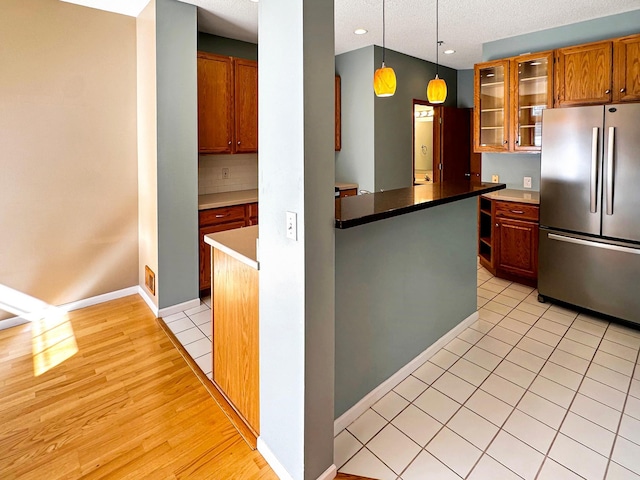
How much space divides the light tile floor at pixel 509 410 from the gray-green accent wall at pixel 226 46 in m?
2.83

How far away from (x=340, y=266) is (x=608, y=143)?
257 cm

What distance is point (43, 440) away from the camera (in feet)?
6.31

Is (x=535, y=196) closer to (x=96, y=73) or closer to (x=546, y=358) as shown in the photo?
(x=546, y=358)

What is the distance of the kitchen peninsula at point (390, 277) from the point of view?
192 cm

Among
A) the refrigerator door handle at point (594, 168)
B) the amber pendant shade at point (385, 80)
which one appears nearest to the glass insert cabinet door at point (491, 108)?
the refrigerator door handle at point (594, 168)

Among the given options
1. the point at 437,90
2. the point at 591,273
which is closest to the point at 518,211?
the point at 591,273

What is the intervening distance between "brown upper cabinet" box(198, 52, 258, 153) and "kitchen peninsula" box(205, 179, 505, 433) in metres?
1.81

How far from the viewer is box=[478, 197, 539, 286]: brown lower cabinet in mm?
3848

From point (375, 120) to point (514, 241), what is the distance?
212 cm

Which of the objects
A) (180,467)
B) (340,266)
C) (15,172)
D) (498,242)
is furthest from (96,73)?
(498,242)

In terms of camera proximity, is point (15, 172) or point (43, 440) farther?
point (15, 172)

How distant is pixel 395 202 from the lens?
2.04 m

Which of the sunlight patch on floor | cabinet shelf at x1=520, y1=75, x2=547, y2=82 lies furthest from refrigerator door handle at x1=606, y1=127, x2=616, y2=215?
the sunlight patch on floor

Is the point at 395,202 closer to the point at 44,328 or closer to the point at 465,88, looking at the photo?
the point at 44,328
